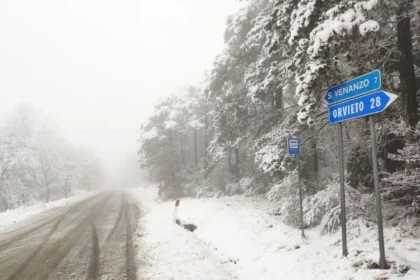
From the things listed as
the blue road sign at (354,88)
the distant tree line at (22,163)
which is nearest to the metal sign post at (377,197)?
the blue road sign at (354,88)

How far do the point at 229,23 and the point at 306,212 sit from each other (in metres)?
11.9

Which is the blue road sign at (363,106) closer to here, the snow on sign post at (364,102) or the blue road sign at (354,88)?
the snow on sign post at (364,102)

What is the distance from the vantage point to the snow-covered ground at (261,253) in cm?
533

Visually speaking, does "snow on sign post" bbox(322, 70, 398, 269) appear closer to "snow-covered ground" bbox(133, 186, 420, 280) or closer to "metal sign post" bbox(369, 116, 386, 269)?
"metal sign post" bbox(369, 116, 386, 269)

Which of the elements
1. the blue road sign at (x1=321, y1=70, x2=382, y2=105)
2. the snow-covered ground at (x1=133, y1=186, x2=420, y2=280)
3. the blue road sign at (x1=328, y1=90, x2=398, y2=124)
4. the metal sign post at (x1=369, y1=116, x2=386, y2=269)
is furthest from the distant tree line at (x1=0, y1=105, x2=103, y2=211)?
the metal sign post at (x1=369, y1=116, x2=386, y2=269)

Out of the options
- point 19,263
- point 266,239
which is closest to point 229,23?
point 266,239

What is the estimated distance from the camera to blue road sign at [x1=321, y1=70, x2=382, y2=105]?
490 centimetres

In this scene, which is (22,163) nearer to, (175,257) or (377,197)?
(175,257)

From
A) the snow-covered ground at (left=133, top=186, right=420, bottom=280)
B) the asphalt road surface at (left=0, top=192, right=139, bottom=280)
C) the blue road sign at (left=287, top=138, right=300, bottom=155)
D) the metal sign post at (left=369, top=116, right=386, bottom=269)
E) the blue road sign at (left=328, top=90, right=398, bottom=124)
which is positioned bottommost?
the asphalt road surface at (left=0, top=192, right=139, bottom=280)

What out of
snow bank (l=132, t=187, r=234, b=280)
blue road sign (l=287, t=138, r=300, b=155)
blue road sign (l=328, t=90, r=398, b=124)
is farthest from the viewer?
blue road sign (l=287, t=138, r=300, b=155)

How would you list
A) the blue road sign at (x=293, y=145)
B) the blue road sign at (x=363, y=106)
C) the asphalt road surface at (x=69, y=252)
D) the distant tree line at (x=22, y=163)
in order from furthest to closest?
the distant tree line at (x=22, y=163) → the blue road sign at (x=293, y=145) → the asphalt road surface at (x=69, y=252) → the blue road sign at (x=363, y=106)

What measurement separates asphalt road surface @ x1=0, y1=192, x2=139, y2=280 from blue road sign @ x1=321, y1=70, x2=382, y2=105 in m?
5.90

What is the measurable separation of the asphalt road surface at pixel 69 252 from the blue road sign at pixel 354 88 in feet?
19.4

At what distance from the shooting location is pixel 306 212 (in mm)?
9305
